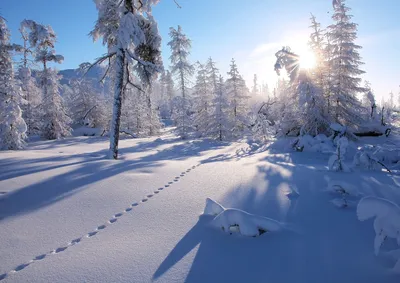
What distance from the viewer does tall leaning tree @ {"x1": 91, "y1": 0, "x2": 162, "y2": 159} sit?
844 centimetres

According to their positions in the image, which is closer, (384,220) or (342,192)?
(384,220)

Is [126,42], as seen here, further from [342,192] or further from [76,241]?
[342,192]

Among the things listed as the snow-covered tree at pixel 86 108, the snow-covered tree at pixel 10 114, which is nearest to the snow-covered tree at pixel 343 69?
the snow-covered tree at pixel 10 114

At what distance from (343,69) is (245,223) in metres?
19.9

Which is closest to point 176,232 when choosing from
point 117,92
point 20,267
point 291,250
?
point 291,250

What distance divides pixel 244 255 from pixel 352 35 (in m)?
21.9

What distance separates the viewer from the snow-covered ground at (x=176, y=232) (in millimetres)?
2340

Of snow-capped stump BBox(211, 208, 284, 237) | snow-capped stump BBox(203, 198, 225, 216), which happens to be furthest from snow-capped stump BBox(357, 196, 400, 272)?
snow-capped stump BBox(203, 198, 225, 216)

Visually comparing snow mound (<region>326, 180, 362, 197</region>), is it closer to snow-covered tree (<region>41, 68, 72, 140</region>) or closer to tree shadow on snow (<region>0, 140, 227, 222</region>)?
tree shadow on snow (<region>0, 140, 227, 222</region>)

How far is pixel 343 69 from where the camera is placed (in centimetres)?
1817

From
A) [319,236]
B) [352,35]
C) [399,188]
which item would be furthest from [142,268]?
[352,35]

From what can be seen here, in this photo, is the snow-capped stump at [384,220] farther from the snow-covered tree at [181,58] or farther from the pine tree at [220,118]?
the snow-covered tree at [181,58]

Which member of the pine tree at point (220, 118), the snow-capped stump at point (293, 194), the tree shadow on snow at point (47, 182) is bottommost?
the snow-capped stump at point (293, 194)

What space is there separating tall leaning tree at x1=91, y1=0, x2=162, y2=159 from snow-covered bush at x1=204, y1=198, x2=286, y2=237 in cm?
714
